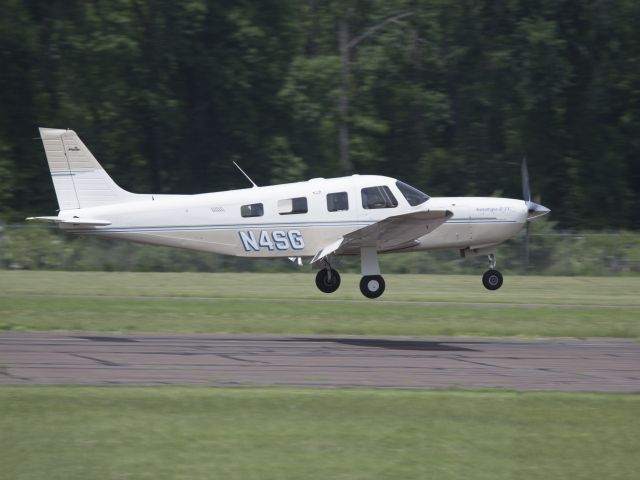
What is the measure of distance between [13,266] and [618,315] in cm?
2168

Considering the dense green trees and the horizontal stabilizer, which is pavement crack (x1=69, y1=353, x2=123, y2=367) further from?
the dense green trees

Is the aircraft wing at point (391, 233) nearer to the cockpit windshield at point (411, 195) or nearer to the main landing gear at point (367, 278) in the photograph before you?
the main landing gear at point (367, 278)

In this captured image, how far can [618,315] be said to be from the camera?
25.1m

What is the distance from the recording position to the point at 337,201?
22219mm

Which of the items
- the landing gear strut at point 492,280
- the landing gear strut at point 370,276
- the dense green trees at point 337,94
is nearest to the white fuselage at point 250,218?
the landing gear strut at point 370,276

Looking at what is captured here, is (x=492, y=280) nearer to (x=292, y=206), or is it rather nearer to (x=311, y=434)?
(x=292, y=206)

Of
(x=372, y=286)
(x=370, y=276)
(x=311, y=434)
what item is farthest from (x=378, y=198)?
(x=311, y=434)

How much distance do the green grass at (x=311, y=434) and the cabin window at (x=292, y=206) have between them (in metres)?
9.26

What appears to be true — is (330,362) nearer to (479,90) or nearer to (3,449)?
(3,449)

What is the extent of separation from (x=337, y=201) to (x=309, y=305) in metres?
4.31

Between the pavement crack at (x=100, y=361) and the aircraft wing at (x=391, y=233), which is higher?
the aircraft wing at (x=391, y=233)

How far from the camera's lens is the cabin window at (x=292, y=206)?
2202 cm

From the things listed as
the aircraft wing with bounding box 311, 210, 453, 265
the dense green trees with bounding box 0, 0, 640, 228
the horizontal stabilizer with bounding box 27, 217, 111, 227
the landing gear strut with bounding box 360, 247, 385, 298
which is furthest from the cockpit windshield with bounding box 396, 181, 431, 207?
the dense green trees with bounding box 0, 0, 640, 228

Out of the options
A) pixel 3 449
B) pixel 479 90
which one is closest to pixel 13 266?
pixel 479 90
